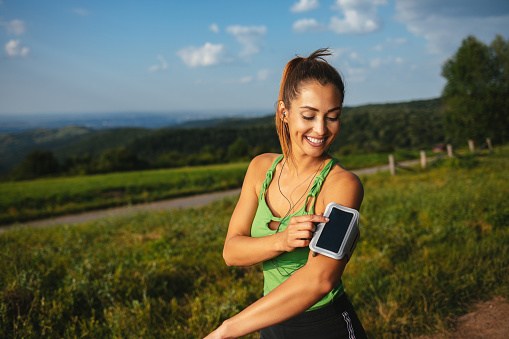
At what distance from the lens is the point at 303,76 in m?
1.51

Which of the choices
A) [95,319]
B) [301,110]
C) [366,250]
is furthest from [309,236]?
[366,250]

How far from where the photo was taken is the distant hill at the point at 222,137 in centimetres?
4978

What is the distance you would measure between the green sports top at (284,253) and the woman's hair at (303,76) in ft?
1.07

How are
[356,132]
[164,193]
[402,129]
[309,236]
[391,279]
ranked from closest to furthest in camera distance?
[309,236], [391,279], [164,193], [402,129], [356,132]

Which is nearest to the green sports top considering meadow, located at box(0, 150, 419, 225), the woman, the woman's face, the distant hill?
the woman

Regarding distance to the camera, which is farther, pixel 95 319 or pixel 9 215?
pixel 9 215

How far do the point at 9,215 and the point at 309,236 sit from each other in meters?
17.8

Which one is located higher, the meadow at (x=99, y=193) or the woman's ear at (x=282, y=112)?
the woman's ear at (x=282, y=112)

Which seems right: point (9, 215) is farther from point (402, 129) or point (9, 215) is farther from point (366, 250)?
point (402, 129)

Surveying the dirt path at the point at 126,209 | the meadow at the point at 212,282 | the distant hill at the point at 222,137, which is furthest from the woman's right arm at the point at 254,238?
the distant hill at the point at 222,137

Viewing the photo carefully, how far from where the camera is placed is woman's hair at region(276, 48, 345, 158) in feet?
4.86

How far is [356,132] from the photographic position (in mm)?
60031

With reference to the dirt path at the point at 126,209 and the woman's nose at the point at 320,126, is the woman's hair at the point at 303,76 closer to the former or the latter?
the woman's nose at the point at 320,126

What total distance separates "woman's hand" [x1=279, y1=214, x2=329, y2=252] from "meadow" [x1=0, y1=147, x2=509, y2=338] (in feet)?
7.70
